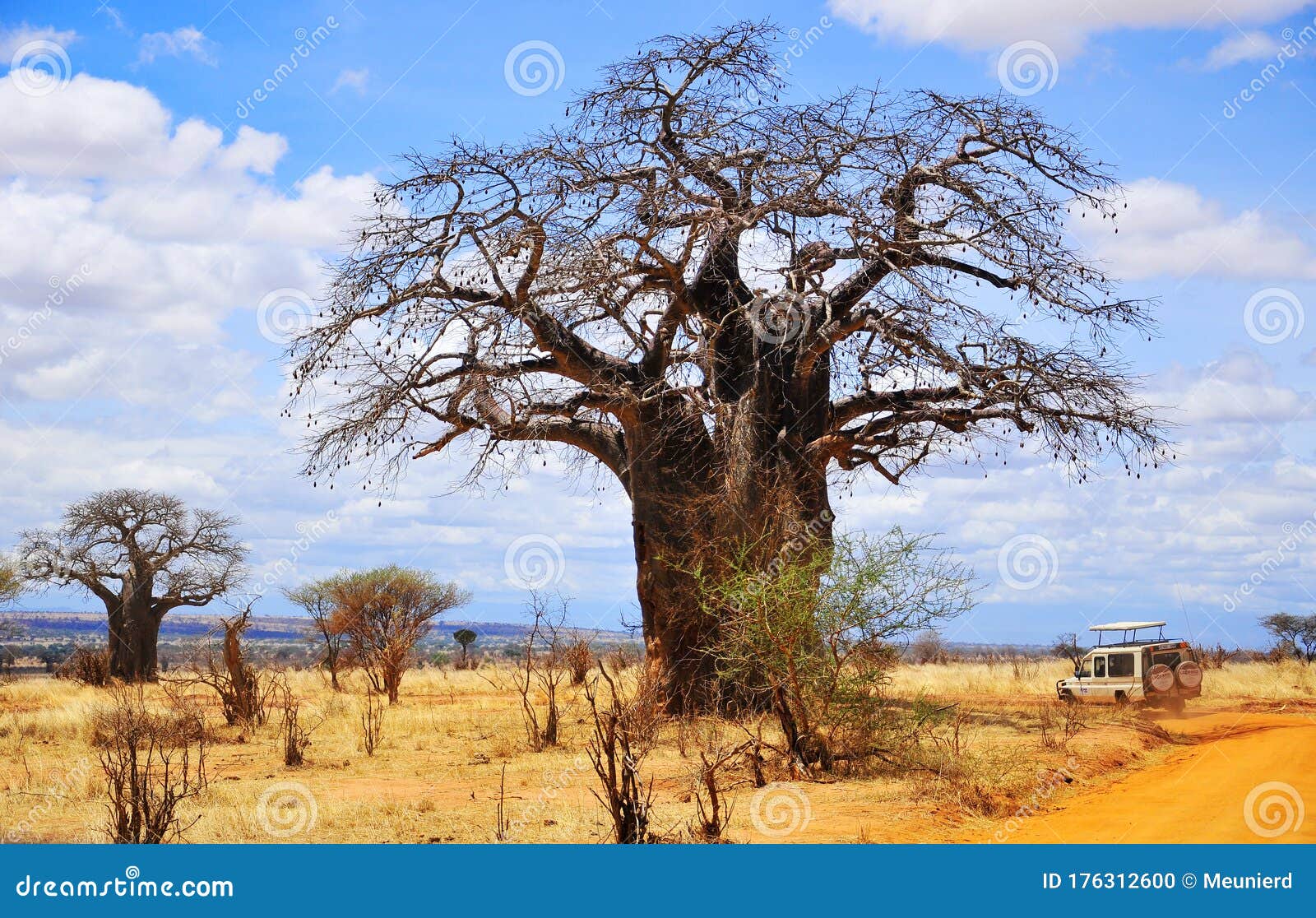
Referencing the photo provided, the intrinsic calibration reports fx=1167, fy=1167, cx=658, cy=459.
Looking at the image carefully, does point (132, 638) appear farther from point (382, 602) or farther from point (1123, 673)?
point (1123, 673)

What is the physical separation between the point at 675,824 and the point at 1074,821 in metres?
2.57

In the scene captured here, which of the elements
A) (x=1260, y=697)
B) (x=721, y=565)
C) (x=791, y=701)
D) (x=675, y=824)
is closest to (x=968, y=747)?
(x=791, y=701)

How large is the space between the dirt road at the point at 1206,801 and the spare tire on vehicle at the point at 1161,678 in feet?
9.66

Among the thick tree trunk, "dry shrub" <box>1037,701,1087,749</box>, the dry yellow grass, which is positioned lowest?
"dry shrub" <box>1037,701,1087,749</box>

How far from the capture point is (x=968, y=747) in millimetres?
10430

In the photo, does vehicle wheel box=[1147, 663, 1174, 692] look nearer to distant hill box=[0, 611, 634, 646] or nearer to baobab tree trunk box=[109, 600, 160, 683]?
baobab tree trunk box=[109, 600, 160, 683]

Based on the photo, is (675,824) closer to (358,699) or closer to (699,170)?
(699,170)

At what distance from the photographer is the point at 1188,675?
48.0ft

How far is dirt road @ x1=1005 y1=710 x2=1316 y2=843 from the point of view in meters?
6.93

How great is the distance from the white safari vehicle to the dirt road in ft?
9.80

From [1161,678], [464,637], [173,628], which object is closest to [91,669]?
[464,637]

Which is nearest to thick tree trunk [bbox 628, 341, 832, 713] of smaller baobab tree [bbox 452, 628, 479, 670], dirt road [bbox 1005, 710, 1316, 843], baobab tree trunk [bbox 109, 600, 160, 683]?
dirt road [bbox 1005, 710, 1316, 843]

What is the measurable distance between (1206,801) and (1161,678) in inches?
269

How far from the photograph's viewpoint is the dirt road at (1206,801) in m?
6.93
